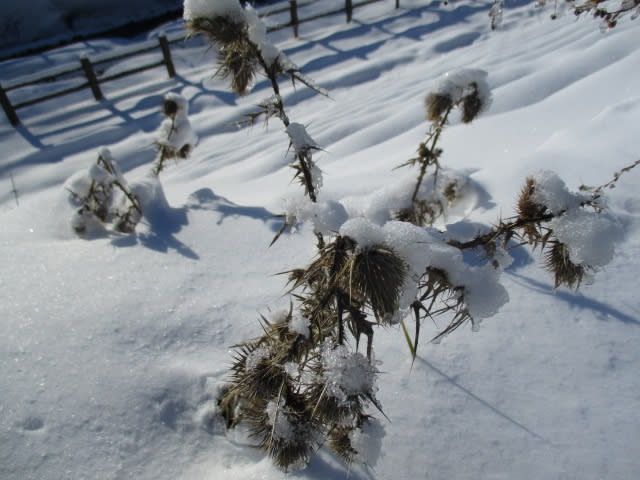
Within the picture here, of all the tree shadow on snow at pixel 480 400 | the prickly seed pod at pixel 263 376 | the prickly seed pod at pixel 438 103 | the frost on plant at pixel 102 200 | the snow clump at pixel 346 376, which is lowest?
the tree shadow on snow at pixel 480 400

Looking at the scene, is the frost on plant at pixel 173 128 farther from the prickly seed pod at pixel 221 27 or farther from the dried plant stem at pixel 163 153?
the prickly seed pod at pixel 221 27

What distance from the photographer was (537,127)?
419 centimetres

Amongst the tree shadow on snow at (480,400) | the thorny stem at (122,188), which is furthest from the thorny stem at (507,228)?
the thorny stem at (122,188)

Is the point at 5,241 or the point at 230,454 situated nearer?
the point at 230,454

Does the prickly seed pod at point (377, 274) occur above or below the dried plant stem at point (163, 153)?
above

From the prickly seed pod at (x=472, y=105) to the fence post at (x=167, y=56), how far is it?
1004 centimetres

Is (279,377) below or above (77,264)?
above

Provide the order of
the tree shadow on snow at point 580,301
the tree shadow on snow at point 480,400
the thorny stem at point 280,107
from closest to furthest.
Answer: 1. the thorny stem at point 280,107
2. the tree shadow on snow at point 480,400
3. the tree shadow on snow at point 580,301

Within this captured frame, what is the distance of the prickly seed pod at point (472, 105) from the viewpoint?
83.4 inches

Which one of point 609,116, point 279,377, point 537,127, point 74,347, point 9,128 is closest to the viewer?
point 279,377

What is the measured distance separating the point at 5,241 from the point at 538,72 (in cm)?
682

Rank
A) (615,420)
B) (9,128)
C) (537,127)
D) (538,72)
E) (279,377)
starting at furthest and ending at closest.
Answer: (9,128) → (538,72) → (537,127) → (615,420) → (279,377)

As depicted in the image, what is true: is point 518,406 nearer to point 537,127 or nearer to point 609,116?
point 609,116

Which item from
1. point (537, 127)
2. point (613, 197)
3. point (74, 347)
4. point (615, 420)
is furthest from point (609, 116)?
point (74, 347)
